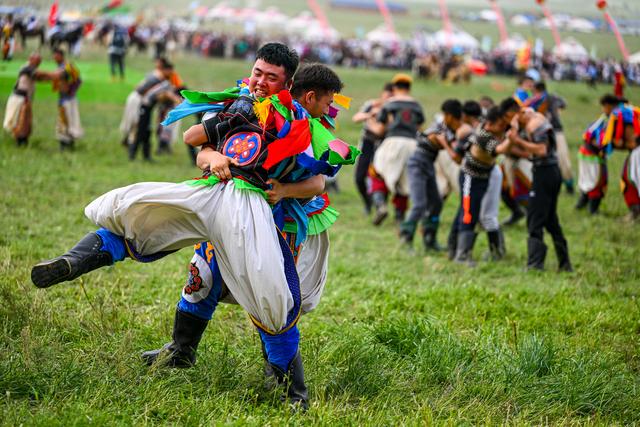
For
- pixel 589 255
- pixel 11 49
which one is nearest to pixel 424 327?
pixel 589 255

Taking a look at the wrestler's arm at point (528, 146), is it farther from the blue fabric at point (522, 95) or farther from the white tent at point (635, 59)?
the white tent at point (635, 59)

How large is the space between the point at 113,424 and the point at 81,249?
2.68 feet

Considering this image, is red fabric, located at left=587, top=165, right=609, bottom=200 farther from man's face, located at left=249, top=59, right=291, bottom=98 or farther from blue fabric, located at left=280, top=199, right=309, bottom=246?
man's face, located at left=249, top=59, right=291, bottom=98

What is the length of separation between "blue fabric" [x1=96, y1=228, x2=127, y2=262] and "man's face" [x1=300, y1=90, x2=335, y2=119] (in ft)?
3.77

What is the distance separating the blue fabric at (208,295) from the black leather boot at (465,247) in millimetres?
4608

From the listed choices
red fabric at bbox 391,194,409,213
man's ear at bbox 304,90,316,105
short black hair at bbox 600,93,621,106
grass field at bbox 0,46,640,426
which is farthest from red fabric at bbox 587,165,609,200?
man's ear at bbox 304,90,316,105

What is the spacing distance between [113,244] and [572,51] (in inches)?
1749

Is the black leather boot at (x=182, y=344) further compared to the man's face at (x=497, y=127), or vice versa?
the man's face at (x=497, y=127)

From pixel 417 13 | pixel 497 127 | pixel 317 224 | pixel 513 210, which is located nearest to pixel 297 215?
pixel 317 224

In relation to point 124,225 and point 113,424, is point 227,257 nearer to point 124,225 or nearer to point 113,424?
point 124,225

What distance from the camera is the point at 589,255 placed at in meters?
8.74

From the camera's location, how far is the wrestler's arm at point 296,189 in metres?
3.59

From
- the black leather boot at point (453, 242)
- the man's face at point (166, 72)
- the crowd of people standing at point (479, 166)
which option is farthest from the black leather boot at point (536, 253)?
the man's face at point (166, 72)

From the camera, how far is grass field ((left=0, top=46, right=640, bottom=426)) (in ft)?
11.7
